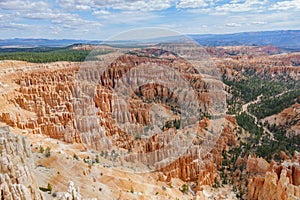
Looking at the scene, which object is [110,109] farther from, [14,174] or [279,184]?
[14,174]

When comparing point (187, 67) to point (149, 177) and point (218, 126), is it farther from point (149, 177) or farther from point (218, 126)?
point (149, 177)

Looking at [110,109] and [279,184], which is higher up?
[110,109]

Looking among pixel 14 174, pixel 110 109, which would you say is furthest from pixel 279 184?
pixel 110 109

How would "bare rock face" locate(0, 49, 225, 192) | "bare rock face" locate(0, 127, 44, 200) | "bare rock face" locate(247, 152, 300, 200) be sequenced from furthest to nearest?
1. "bare rock face" locate(0, 49, 225, 192)
2. "bare rock face" locate(247, 152, 300, 200)
3. "bare rock face" locate(0, 127, 44, 200)

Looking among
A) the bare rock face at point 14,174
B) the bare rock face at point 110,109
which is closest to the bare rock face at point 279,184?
the bare rock face at point 110,109

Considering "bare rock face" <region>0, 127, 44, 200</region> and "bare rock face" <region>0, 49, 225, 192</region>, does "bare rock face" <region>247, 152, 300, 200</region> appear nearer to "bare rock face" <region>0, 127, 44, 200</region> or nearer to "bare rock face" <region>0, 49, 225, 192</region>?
"bare rock face" <region>0, 49, 225, 192</region>

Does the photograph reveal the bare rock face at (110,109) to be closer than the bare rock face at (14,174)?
No

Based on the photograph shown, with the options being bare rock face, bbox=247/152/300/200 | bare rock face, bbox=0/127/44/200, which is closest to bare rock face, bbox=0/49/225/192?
bare rock face, bbox=247/152/300/200

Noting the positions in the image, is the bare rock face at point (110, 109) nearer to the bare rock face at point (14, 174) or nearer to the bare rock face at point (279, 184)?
the bare rock face at point (279, 184)
